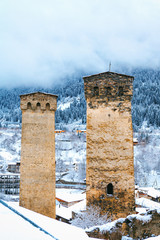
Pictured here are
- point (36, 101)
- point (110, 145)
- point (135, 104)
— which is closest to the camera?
point (110, 145)

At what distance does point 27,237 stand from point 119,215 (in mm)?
6976

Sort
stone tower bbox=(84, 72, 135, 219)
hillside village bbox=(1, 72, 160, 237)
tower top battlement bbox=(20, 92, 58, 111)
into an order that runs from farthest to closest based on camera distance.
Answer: hillside village bbox=(1, 72, 160, 237), tower top battlement bbox=(20, 92, 58, 111), stone tower bbox=(84, 72, 135, 219)

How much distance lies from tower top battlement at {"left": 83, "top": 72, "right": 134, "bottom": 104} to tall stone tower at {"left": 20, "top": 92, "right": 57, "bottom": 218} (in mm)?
4149

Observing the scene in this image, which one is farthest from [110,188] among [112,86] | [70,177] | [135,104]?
[135,104]

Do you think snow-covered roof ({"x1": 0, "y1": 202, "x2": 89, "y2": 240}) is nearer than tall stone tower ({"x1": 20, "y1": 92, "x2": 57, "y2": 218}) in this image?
Yes

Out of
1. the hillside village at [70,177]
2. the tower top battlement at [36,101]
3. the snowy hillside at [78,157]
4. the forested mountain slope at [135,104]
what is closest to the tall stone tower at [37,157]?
the tower top battlement at [36,101]

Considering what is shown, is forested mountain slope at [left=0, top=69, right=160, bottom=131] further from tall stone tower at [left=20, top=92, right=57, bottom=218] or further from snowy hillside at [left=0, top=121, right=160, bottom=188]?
tall stone tower at [left=20, top=92, right=57, bottom=218]

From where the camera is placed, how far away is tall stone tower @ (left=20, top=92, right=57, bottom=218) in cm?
1284

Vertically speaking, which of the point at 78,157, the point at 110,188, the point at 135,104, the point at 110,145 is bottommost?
the point at 78,157

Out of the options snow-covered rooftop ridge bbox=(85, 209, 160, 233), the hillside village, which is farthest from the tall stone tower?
snow-covered rooftop ridge bbox=(85, 209, 160, 233)

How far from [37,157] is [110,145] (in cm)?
A: 474

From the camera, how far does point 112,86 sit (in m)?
10.6

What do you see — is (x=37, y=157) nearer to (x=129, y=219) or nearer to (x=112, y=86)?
(x=112, y=86)

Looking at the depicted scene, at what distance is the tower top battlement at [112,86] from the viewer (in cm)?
1055
